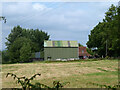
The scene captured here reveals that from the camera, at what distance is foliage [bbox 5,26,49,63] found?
146ft

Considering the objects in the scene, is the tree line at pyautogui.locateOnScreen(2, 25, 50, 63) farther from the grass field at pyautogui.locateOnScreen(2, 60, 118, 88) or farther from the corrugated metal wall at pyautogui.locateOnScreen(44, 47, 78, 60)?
the grass field at pyautogui.locateOnScreen(2, 60, 118, 88)

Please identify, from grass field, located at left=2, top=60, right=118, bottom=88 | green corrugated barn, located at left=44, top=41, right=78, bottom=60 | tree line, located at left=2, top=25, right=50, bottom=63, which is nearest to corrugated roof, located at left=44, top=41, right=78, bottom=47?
green corrugated barn, located at left=44, top=41, right=78, bottom=60

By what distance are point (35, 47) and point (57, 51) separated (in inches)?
688

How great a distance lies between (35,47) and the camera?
5628 cm

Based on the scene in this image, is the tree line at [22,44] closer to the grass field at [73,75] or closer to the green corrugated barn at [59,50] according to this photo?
the green corrugated barn at [59,50]

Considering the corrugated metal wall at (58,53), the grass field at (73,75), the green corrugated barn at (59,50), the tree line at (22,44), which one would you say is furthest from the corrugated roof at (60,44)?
the grass field at (73,75)

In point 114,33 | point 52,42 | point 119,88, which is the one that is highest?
point 52,42

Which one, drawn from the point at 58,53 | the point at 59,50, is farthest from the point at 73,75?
the point at 58,53

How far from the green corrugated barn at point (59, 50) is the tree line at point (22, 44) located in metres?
5.99

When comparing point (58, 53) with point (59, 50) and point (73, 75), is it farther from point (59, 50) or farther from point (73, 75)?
point (73, 75)

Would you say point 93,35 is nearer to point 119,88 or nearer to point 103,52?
point 103,52

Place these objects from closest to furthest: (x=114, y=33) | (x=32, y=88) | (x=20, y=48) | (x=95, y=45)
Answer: (x=32, y=88), (x=114, y=33), (x=95, y=45), (x=20, y=48)

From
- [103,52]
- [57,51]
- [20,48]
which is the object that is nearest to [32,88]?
[57,51]

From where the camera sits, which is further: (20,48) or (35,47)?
(35,47)
